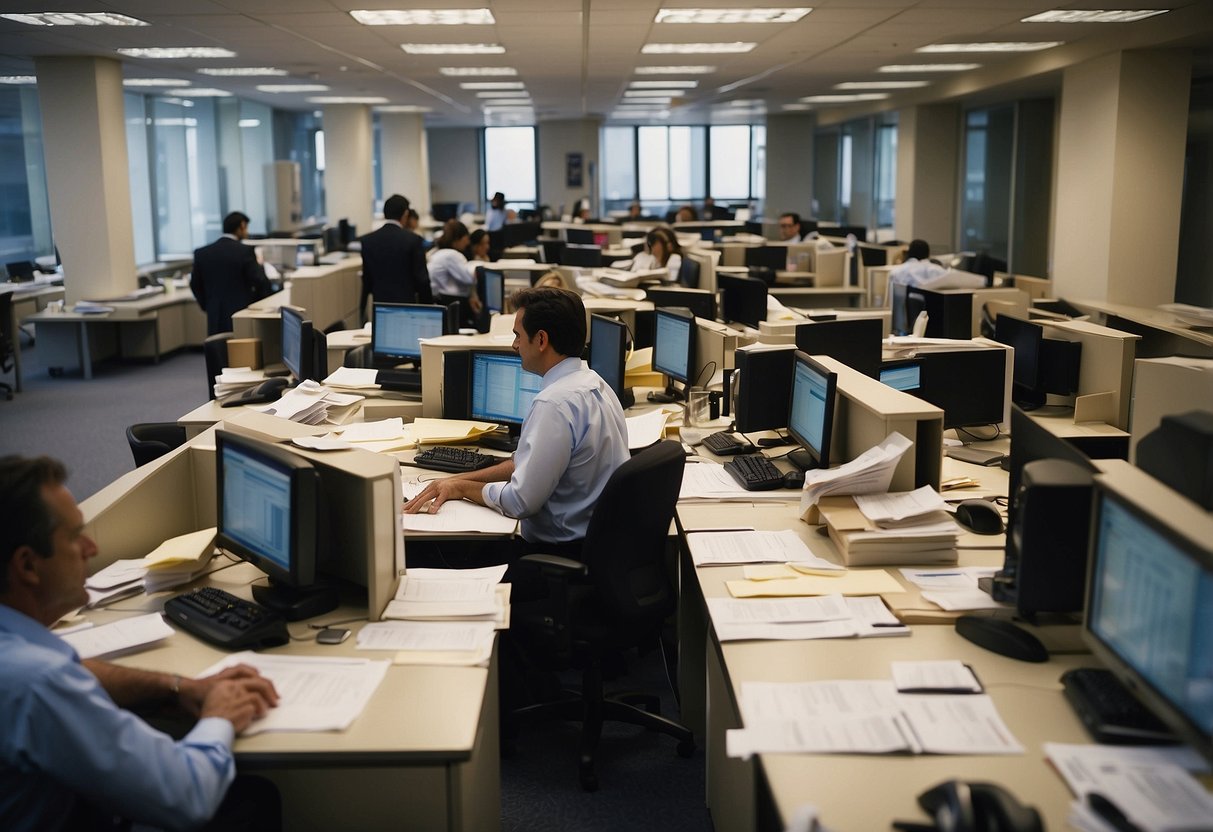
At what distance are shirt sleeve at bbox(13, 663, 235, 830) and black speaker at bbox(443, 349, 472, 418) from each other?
2.74 metres

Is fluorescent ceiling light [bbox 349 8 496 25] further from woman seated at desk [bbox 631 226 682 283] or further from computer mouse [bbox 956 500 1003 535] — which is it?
computer mouse [bbox 956 500 1003 535]

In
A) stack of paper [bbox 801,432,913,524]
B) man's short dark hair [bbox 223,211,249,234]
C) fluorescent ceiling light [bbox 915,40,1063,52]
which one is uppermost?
fluorescent ceiling light [bbox 915,40,1063,52]

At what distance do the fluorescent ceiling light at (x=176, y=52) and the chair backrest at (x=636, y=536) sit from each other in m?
7.72

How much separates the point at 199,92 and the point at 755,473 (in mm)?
12481

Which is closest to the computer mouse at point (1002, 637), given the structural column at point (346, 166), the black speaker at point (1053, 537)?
the black speaker at point (1053, 537)

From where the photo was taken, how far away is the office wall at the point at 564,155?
2139 cm

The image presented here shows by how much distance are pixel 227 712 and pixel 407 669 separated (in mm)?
408

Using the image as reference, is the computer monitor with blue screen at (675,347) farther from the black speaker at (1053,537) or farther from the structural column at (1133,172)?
the structural column at (1133,172)

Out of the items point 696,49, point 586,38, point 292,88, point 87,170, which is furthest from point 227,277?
point 292,88

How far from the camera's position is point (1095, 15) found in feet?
26.2

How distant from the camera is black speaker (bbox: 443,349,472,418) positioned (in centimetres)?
454

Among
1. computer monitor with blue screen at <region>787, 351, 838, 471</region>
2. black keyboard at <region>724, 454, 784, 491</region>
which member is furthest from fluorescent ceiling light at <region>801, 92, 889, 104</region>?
black keyboard at <region>724, 454, 784, 491</region>

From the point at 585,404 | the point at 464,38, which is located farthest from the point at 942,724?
the point at 464,38

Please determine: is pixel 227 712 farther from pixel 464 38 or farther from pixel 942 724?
pixel 464 38
